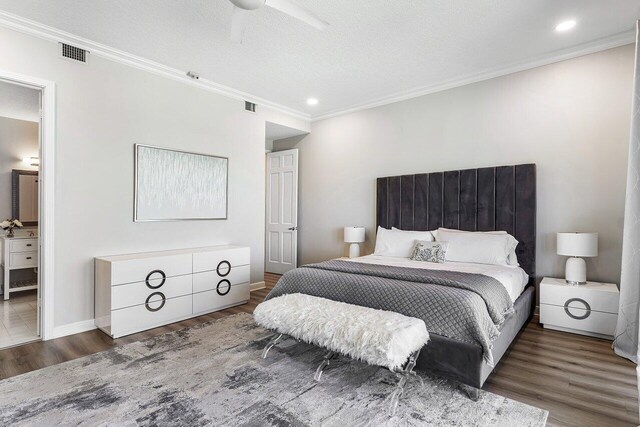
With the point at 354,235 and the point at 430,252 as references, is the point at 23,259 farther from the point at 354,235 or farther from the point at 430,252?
the point at 430,252

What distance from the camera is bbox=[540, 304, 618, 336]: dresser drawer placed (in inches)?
115

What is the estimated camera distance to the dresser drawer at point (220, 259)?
369cm

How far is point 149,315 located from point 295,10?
2.98 metres

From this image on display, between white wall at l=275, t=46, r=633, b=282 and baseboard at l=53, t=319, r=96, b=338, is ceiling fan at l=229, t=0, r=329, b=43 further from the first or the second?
baseboard at l=53, t=319, r=96, b=338

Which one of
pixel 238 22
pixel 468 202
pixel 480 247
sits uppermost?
pixel 238 22

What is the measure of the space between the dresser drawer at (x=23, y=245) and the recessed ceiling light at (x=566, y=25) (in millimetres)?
6475

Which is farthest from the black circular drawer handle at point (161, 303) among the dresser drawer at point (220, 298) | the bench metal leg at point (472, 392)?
the bench metal leg at point (472, 392)

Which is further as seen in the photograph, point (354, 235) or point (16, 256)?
point (354, 235)

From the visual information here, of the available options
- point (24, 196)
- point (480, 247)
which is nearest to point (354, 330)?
point (480, 247)

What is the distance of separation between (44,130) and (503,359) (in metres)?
4.31

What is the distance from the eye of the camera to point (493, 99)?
3.86 m

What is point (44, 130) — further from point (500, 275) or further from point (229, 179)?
point (500, 275)

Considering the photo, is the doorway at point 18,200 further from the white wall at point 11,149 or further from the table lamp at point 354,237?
the table lamp at point 354,237

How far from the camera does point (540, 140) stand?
3.57 m
